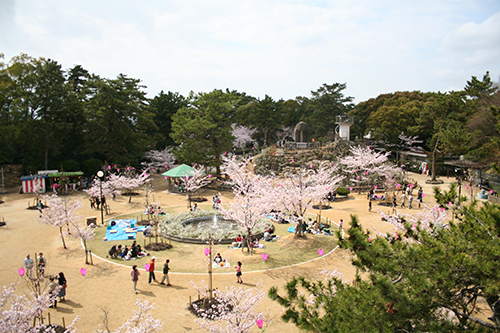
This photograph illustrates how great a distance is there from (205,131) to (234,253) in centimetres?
2315

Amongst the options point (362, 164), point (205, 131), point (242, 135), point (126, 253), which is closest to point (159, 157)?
point (205, 131)

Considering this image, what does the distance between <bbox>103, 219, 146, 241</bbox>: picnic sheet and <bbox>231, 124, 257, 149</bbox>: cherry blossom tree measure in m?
40.3

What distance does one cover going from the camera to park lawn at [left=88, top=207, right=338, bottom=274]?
52.1ft

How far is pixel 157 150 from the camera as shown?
167 feet

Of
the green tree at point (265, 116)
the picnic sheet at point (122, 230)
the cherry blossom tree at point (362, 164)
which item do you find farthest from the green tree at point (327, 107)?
the picnic sheet at point (122, 230)

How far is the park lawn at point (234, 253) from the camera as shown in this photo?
15.9 metres

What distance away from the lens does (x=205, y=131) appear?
38.3 meters

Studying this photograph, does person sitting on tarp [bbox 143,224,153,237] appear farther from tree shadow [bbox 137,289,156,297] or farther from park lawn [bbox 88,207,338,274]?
tree shadow [bbox 137,289,156,297]

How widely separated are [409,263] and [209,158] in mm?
32341

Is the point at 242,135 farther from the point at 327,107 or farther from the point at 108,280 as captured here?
the point at 108,280

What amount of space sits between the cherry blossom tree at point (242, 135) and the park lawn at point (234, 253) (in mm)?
42888

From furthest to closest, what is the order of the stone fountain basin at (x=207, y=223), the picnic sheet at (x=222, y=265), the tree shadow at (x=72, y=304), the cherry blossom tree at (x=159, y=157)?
the cherry blossom tree at (x=159, y=157) → the stone fountain basin at (x=207, y=223) → the picnic sheet at (x=222, y=265) → the tree shadow at (x=72, y=304)

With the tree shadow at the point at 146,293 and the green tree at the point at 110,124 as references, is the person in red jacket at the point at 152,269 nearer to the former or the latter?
the tree shadow at the point at 146,293

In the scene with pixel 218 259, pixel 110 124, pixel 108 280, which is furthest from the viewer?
pixel 110 124
